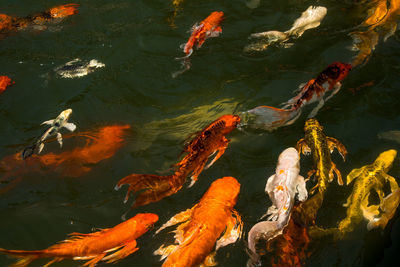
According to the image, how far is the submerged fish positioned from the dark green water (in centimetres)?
9

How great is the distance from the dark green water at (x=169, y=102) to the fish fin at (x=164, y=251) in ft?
0.20

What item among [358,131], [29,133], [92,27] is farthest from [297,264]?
[92,27]

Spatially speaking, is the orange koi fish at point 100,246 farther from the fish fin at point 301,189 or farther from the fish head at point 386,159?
the fish head at point 386,159

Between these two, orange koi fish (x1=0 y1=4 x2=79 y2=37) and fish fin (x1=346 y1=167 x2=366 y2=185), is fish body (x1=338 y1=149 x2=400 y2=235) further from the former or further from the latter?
orange koi fish (x1=0 y1=4 x2=79 y2=37)

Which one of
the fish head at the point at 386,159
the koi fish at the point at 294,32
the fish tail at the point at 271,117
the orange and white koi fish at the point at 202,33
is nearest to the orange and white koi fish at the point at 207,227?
the fish tail at the point at 271,117

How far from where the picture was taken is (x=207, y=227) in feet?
11.7

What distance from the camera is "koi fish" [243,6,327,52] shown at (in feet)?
18.7

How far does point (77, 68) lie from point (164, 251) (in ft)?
9.81

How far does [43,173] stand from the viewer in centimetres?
426

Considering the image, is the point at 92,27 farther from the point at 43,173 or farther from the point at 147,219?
the point at 147,219

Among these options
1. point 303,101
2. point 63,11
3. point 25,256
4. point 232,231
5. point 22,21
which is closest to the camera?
point 25,256

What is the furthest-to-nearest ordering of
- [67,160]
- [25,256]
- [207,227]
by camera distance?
1. [67,160]
2. [207,227]
3. [25,256]

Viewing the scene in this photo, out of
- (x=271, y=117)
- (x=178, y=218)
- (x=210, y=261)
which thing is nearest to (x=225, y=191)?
(x=178, y=218)

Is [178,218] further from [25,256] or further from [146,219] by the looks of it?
[25,256]
